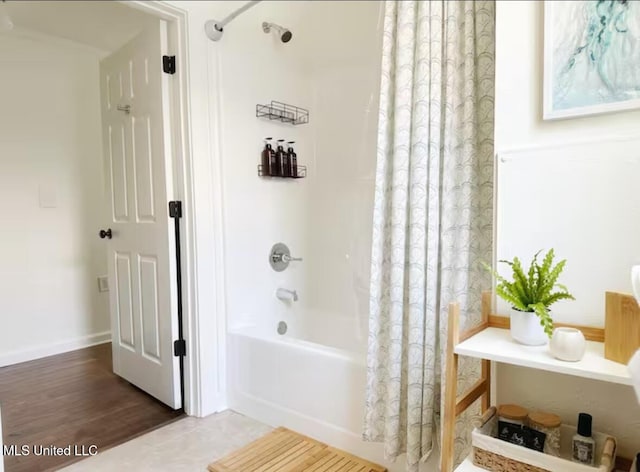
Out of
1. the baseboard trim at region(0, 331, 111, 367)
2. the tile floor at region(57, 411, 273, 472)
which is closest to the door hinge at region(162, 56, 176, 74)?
the tile floor at region(57, 411, 273, 472)

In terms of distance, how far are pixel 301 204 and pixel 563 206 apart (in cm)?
170

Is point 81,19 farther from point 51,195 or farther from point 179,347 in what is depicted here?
point 179,347

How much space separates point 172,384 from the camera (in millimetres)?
2129

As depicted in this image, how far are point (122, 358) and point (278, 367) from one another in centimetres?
127

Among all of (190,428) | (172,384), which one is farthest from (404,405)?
(172,384)

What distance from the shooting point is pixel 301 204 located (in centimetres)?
262

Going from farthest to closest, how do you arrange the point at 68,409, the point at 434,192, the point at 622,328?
the point at 68,409
the point at 434,192
the point at 622,328

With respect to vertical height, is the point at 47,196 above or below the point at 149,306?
above

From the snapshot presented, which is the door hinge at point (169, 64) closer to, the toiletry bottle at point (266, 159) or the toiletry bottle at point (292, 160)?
the toiletry bottle at point (266, 159)

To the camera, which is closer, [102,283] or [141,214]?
[141,214]

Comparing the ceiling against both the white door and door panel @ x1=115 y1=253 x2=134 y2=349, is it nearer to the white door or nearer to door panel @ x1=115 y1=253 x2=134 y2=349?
the white door

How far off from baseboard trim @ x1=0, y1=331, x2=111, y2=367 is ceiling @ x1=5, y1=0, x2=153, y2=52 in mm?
2323

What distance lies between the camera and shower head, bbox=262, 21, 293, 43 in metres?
2.32

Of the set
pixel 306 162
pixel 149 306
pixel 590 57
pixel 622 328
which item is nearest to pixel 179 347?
pixel 149 306
